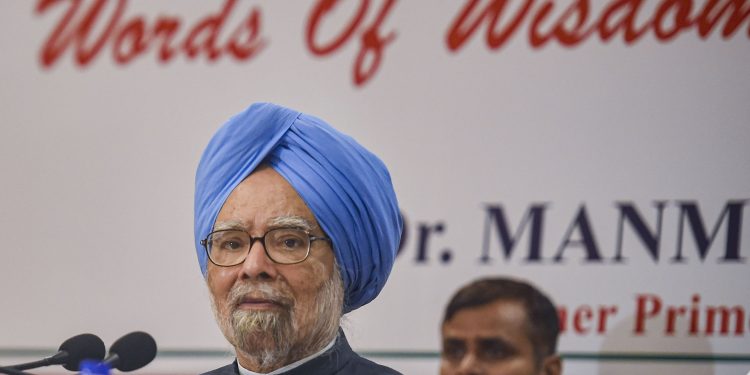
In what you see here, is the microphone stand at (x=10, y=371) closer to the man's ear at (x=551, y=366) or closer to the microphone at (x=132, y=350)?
the microphone at (x=132, y=350)

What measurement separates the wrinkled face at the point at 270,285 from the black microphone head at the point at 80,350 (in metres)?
0.23

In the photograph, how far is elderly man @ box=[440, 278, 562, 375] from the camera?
8.78 ft

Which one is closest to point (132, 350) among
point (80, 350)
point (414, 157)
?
point (80, 350)

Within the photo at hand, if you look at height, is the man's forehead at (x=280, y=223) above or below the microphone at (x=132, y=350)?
above

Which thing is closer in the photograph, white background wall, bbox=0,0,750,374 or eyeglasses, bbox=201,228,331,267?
eyeglasses, bbox=201,228,331,267

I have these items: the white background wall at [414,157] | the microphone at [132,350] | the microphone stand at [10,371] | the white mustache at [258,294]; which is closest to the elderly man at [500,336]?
the white mustache at [258,294]

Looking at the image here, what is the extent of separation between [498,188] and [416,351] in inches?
21.7

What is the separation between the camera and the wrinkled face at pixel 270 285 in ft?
7.82

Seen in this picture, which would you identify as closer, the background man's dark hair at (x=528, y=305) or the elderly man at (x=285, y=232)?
the elderly man at (x=285, y=232)

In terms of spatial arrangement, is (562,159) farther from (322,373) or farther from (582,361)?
(322,373)

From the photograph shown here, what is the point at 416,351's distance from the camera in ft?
13.3

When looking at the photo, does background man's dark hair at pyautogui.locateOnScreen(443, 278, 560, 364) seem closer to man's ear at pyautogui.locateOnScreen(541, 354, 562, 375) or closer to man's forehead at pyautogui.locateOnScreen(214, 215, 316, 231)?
man's ear at pyautogui.locateOnScreen(541, 354, 562, 375)

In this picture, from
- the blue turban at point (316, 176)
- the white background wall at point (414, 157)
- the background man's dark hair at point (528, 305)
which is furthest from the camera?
the white background wall at point (414, 157)

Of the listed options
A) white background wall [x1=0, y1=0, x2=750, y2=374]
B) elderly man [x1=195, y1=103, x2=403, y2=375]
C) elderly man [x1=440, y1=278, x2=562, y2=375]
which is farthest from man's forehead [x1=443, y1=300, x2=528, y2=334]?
white background wall [x1=0, y1=0, x2=750, y2=374]
